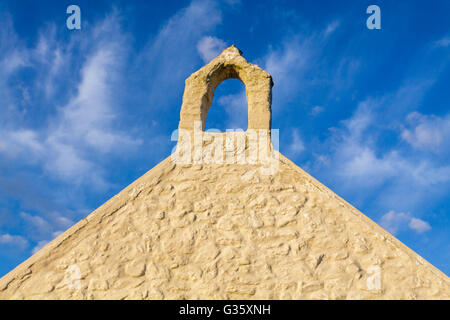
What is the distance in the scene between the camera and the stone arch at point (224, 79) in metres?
6.03

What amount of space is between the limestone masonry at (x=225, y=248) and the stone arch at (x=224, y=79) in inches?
35.2

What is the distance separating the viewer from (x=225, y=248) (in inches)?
186

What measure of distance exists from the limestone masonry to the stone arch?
0.89 meters

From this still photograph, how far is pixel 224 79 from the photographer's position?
6824mm

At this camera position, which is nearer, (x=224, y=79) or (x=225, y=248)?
(x=225, y=248)

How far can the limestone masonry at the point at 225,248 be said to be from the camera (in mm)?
4387

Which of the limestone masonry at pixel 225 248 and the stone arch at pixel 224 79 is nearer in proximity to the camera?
the limestone masonry at pixel 225 248

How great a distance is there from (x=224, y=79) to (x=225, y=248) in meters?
3.33

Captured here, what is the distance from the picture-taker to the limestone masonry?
14.4 feet

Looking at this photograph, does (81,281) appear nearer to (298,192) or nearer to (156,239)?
(156,239)

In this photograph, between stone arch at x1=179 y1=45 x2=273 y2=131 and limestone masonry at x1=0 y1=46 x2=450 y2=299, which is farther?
stone arch at x1=179 y1=45 x2=273 y2=131

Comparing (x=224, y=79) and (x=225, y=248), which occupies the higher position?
(x=224, y=79)

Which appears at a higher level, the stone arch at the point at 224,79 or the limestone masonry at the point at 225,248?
the stone arch at the point at 224,79
